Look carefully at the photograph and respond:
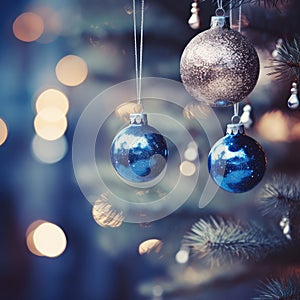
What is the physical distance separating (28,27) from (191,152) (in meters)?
0.41

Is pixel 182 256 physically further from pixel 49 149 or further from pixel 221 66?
pixel 221 66

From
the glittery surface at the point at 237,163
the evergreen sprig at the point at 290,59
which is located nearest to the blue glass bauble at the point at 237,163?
the glittery surface at the point at 237,163

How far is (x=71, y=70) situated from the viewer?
0.98 m

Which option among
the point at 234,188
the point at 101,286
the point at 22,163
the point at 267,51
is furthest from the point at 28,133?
the point at 234,188

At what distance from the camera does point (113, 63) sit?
967 millimetres

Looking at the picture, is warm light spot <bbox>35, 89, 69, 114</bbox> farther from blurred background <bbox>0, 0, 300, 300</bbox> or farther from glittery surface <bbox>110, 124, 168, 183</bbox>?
glittery surface <bbox>110, 124, 168, 183</bbox>

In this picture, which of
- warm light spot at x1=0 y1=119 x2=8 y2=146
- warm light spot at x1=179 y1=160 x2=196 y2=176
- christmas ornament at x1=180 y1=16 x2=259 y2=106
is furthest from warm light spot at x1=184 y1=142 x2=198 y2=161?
christmas ornament at x1=180 y1=16 x2=259 y2=106

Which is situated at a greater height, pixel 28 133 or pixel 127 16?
pixel 127 16

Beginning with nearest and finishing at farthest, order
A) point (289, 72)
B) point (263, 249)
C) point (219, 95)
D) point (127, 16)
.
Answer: point (219, 95) < point (289, 72) < point (263, 249) < point (127, 16)

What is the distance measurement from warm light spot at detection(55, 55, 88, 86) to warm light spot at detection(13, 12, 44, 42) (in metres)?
0.07

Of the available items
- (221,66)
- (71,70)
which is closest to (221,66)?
(221,66)

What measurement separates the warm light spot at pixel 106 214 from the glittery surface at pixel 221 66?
514 mm

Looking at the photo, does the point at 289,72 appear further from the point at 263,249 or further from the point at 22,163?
the point at 22,163

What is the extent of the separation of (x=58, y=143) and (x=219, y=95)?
2.02 ft
